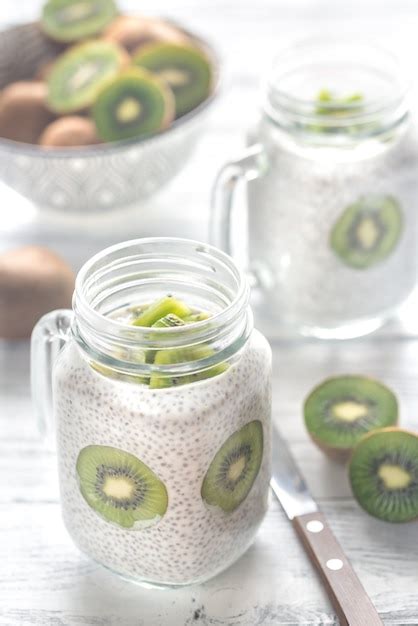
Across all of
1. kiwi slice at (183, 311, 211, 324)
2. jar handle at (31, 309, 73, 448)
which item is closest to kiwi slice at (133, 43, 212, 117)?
jar handle at (31, 309, 73, 448)

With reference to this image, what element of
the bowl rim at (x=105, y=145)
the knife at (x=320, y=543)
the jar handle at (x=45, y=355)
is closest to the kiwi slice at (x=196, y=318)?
the jar handle at (x=45, y=355)

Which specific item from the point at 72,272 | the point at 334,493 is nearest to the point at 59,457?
the point at 334,493

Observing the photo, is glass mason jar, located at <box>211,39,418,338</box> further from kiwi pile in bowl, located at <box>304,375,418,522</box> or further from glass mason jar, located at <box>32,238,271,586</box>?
glass mason jar, located at <box>32,238,271,586</box>

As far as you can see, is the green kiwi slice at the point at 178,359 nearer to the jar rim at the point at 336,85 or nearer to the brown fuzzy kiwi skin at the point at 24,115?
the jar rim at the point at 336,85

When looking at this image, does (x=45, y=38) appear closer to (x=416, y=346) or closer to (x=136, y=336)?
(x=416, y=346)

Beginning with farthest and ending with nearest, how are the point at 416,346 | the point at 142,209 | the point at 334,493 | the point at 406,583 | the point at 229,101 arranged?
the point at 229,101 → the point at 142,209 → the point at 416,346 → the point at 334,493 → the point at 406,583

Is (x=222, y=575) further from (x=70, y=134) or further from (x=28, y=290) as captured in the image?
(x=70, y=134)

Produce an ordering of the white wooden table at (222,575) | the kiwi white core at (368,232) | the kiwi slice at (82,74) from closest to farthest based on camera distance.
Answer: the white wooden table at (222,575) < the kiwi white core at (368,232) < the kiwi slice at (82,74)
